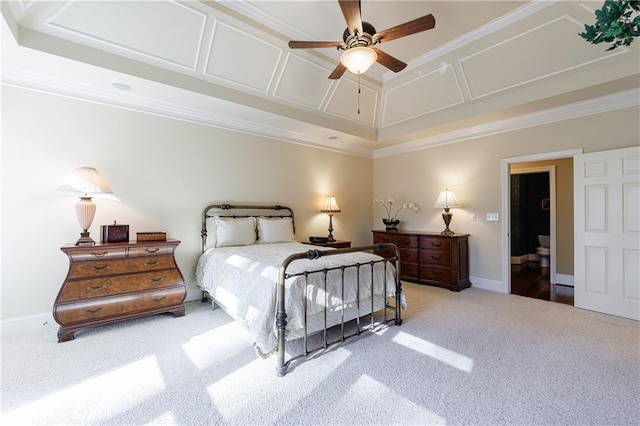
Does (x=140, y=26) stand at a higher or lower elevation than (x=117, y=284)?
higher

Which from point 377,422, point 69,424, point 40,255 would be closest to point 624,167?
point 377,422

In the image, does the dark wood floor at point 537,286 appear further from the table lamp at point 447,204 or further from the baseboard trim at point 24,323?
the baseboard trim at point 24,323

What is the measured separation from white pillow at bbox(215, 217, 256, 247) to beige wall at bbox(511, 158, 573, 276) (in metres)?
5.56

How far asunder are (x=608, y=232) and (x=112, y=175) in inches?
246

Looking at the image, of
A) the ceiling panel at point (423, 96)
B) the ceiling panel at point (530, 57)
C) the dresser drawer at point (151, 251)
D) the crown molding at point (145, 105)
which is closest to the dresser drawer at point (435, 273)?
the ceiling panel at point (423, 96)

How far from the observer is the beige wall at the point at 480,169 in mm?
3701

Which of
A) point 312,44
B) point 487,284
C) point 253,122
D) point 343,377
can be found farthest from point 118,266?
point 487,284

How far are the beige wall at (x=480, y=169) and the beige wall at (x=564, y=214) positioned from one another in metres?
1.58

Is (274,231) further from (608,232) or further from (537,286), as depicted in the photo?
(537,286)

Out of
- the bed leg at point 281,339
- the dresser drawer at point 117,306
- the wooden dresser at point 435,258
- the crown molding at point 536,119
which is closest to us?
the bed leg at point 281,339

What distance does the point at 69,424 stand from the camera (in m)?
1.71

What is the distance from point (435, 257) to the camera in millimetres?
4816

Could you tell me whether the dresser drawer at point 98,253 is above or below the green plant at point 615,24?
below

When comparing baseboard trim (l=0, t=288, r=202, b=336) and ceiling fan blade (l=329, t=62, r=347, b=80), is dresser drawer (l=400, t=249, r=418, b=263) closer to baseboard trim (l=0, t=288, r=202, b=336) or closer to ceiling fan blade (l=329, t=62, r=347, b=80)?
ceiling fan blade (l=329, t=62, r=347, b=80)
